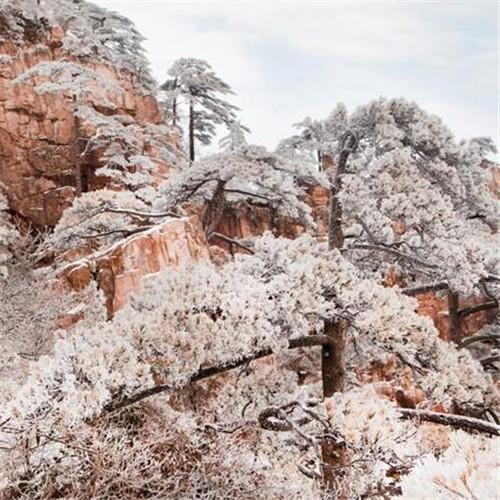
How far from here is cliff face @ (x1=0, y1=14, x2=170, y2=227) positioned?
13.7 metres

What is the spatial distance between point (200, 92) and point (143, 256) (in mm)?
9526

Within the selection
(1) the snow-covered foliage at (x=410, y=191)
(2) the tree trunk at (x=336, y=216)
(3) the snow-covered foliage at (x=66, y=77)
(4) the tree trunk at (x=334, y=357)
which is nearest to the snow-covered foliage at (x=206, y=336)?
(4) the tree trunk at (x=334, y=357)

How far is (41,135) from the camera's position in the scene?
14109mm

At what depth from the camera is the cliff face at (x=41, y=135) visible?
1373 centimetres

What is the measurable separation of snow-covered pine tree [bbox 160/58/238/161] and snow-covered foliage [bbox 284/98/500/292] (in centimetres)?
1050

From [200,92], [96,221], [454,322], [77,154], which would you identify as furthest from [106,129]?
[454,322]

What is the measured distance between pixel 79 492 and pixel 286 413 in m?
1.42

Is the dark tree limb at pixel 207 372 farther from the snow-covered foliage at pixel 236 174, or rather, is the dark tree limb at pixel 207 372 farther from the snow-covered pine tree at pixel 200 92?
the snow-covered pine tree at pixel 200 92

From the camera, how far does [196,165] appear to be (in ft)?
27.1

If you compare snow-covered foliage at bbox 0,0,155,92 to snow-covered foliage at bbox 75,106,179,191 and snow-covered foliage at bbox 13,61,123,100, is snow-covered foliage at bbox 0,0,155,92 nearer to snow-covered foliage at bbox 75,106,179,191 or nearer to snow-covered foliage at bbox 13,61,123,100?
snow-covered foliage at bbox 13,61,123,100

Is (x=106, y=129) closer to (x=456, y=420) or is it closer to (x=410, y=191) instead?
(x=410, y=191)

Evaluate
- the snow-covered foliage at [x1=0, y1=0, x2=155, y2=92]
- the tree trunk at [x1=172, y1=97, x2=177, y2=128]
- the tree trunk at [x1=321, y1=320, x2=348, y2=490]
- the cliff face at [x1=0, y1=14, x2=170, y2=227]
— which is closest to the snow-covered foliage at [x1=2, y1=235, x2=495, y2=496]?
the tree trunk at [x1=321, y1=320, x2=348, y2=490]

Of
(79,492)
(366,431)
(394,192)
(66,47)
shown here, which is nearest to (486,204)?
(394,192)

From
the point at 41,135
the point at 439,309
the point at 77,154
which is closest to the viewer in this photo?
the point at 77,154
